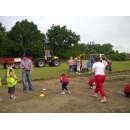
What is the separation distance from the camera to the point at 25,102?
7.04 meters

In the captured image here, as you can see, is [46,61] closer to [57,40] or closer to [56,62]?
Result: [56,62]

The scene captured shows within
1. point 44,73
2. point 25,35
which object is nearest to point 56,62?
point 44,73

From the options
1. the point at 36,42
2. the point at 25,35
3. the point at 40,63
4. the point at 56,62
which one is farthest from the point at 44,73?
the point at 25,35

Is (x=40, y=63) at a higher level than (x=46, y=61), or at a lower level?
lower

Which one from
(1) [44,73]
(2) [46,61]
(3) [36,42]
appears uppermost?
(3) [36,42]

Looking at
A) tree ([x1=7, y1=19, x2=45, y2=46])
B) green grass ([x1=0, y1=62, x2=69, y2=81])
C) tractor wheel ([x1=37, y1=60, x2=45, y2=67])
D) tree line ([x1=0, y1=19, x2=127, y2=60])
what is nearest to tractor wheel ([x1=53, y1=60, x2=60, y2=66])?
tractor wheel ([x1=37, y1=60, x2=45, y2=67])

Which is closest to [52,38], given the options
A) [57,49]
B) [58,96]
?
[57,49]

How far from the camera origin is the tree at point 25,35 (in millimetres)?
39719

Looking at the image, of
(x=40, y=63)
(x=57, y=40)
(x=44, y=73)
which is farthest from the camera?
(x=57, y=40)

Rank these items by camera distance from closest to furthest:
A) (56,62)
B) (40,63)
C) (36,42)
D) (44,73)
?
1. (44,73)
2. (40,63)
3. (56,62)
4. (36,42)

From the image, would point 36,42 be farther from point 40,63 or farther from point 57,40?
point 40,63

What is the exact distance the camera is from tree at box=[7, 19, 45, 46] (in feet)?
130

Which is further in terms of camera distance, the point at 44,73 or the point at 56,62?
the point at 56,62

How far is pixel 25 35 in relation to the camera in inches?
1619
